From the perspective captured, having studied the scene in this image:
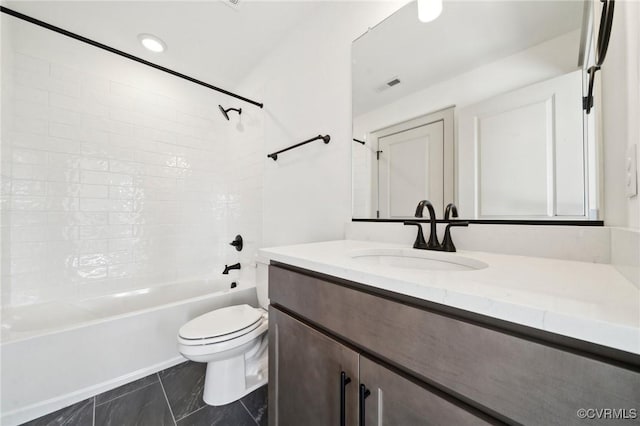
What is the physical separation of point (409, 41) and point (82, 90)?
7.80 ft

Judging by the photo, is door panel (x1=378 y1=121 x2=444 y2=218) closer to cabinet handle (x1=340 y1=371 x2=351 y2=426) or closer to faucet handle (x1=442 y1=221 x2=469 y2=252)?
faucet handle (x1=442 y1=221 x2=469 y2=252)

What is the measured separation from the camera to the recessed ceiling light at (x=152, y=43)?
1.74 m

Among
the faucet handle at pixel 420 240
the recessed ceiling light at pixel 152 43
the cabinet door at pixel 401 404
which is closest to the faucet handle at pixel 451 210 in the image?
the faucet handle at pixel 420 240

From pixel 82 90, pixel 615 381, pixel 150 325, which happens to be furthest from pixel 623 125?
pixel 82 90

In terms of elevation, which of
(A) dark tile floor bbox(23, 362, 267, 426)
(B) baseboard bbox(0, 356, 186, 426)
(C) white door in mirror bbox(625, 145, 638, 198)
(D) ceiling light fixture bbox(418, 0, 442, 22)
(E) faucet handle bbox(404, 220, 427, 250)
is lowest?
(A) dark tile floor bbox(23, 362, 267, 426)

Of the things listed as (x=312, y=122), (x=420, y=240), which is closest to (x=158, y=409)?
(x=420, y=240)

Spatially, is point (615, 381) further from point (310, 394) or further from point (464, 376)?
point (310, 394)

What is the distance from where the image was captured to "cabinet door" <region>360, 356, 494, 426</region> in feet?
1.34

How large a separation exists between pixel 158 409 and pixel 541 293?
172 centimetres

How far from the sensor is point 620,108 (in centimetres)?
60

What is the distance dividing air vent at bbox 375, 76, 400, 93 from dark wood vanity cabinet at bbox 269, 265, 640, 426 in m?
1.05

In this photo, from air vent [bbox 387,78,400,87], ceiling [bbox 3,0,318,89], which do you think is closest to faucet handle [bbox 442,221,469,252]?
air vent [bbox 387,78,400,87]

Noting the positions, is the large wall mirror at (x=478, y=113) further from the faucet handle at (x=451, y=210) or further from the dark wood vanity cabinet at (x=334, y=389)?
the dark wood vanity cabinet at (x=334, y=389)

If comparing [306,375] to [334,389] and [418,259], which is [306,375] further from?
[418,259]
